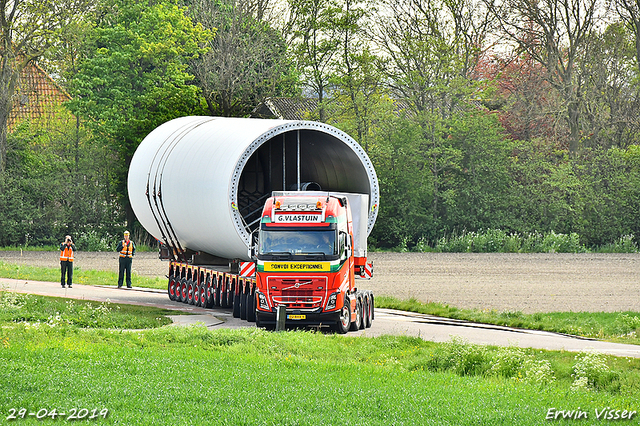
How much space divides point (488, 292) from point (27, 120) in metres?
33.3

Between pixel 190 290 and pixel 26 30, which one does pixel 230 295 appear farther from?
pixel 26 30

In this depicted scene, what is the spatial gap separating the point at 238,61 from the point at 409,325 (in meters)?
32.8

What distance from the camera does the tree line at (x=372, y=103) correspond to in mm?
48938

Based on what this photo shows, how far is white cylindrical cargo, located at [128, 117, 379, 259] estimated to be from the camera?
869 inches

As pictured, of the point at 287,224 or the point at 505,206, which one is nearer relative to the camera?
the point at 287,224

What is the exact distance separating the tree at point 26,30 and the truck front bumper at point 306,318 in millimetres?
33155

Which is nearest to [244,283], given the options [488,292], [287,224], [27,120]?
[287,224]

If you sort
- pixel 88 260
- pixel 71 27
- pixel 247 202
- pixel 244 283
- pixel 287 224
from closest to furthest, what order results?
pixel 287 224 → pixel 244 283 → pixel 247 202 → pixel 88 260 → pixel 71 27

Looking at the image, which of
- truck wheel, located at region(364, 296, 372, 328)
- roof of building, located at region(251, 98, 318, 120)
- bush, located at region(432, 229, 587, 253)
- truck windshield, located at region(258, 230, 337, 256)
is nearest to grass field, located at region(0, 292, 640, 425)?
truck windshield, located at region(258, 230, 337, 256)

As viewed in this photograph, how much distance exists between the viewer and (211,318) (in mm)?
22281

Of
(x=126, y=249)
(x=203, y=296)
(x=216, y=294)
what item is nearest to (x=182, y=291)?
(x=203, y=296)

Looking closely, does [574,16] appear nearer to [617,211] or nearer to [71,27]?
[617,211]

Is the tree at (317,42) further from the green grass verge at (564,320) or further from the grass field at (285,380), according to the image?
the grass field at (285,380)

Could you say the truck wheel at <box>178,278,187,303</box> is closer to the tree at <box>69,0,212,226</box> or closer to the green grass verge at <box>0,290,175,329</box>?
the green grass verge at <box>0,290,175,329</box>
